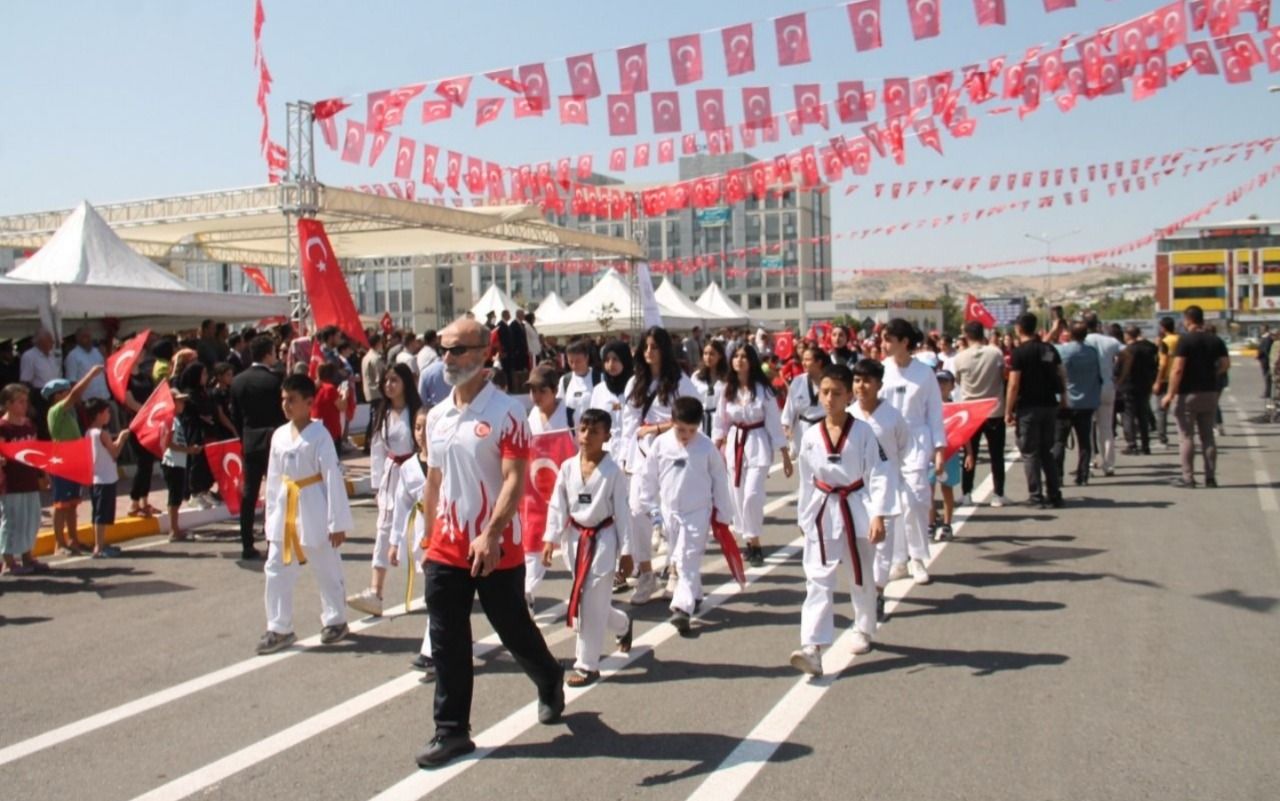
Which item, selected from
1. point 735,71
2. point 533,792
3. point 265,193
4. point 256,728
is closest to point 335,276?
point 265,193

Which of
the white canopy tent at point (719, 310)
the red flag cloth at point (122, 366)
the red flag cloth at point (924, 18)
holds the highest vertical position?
the red flag cloth at point (924, 18)

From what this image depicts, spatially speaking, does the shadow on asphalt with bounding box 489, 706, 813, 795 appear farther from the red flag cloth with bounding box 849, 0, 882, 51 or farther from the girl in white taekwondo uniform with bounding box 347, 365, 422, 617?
the red flag cloth with bounding box 849, 0, 882, 51

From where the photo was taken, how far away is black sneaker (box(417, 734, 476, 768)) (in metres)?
4.84

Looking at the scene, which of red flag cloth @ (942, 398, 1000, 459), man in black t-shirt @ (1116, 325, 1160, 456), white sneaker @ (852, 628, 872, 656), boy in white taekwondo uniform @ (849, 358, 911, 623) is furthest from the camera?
man in black t-shirt @ (1116, 325, 1160, 456)

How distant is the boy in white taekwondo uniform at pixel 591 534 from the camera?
19.8 ft

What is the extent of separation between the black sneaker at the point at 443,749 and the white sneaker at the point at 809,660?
1860 mm

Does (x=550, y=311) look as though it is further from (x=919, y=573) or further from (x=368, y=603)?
(x=368, y=603)

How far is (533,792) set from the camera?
14.9 ft

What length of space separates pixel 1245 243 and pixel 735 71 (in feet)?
347

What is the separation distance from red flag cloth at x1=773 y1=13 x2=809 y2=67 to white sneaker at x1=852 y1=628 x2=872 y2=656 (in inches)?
311

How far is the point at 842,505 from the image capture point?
6.33 metres

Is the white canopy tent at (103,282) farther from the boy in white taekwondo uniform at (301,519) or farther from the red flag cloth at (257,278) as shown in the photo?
the red flag cloth at (257,278)

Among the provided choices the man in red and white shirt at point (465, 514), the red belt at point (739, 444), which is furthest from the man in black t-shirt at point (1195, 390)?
the man in red and white shirt at point (465, 514)

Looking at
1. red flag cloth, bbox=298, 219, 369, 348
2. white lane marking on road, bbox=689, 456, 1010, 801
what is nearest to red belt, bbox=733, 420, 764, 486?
white lane marking on road, bbox=689, 456, 1010, 801
